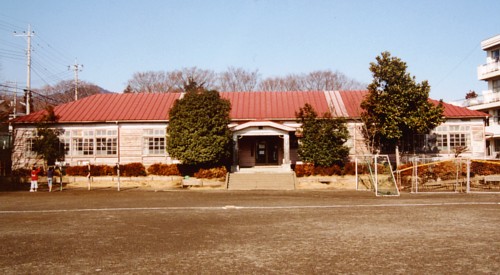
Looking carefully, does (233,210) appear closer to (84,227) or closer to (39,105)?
(84,227)

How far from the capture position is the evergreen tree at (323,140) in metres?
25.0

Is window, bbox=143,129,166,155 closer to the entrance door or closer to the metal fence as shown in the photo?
the entrance door

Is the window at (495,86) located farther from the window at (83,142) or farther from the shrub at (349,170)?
the window at (83,142)

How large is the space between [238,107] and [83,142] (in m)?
11.4

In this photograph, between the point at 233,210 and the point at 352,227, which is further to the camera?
the point at 233,210

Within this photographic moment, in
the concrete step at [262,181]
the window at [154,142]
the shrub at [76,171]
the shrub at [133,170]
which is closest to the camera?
the concrete step at [262,181]

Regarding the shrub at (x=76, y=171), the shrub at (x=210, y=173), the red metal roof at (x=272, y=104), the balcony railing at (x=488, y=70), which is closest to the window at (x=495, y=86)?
the balcony railing at (x=488, y=70)

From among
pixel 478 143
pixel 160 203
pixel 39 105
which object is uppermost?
pixel 39 105

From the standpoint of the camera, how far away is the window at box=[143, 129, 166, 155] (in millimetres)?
29141

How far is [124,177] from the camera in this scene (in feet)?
86.6

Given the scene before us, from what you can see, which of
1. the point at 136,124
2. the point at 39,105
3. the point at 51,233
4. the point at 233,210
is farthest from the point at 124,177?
the point at 39,105

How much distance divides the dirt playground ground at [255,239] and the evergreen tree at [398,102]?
10.7 meters

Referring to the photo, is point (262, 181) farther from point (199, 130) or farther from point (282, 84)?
point (282, 84)

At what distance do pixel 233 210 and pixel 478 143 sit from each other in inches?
885
